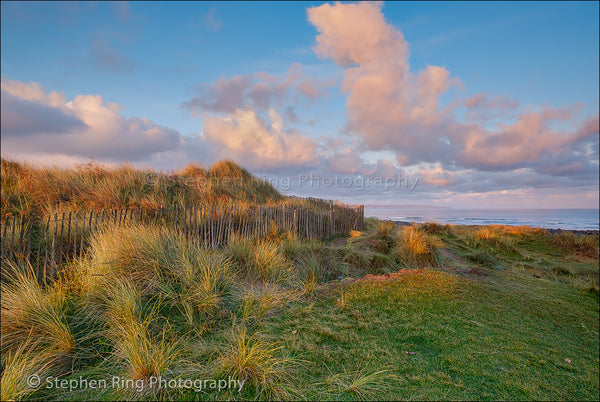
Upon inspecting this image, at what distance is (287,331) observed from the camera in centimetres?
358

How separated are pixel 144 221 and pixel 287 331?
5070 millimetres

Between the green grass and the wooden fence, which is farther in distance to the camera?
the wooden fence

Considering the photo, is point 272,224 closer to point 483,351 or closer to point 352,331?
point 352,331

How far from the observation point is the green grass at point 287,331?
259 centimetres

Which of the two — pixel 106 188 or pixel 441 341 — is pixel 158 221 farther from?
pixel 441 341

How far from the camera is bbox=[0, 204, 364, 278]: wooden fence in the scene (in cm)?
515

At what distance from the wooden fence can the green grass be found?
679 millimetres

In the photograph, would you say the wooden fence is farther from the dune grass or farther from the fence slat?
the dune grass

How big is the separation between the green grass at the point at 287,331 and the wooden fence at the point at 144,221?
26.7 inches

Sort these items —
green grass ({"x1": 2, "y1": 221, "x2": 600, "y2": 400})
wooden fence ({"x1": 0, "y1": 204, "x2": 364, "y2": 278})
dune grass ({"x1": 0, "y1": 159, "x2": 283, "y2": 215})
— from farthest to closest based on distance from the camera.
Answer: dune grass ({"x1": 0, "y1": 159, "x2": 283, "y2": 215}) → wooden fence ({"x1": 0, "y1": 204, "x2": 364, "y2": 278}) → green grass ({"x1": 2, "y1": 221, "x2": 600, "y2": 400})

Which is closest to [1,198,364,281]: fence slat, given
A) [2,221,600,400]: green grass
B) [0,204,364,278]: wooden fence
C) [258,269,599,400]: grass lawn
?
[0,204,364,278]: wooden fence

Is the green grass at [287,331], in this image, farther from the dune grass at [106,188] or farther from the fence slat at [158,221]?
the dune grass at [106,188]

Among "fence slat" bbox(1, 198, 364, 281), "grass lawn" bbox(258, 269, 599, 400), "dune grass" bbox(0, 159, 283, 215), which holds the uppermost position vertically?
"dune grass" bbox(0, 159, 283, 215)

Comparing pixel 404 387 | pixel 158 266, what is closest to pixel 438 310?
pixel 404 387
